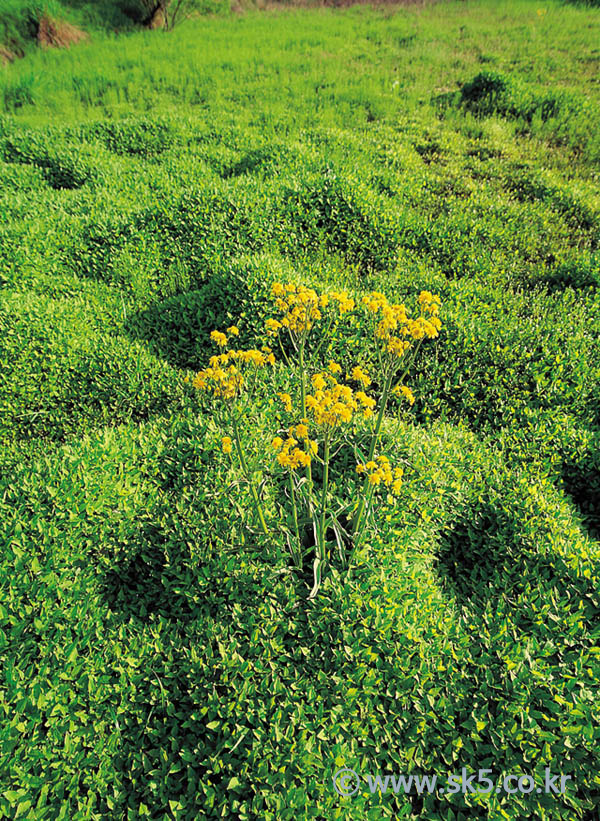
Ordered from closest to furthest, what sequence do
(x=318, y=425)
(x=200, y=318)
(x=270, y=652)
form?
(x=318, y=425)
(x=270, y=652)
(x=200, y=318)

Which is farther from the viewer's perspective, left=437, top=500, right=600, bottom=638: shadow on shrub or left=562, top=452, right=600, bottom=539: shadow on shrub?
left=562, top=452, right=600, bottom=539: shadow on shrub

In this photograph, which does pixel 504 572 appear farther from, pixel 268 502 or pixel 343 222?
pixel 343 222

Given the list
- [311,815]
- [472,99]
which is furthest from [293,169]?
[311,815]

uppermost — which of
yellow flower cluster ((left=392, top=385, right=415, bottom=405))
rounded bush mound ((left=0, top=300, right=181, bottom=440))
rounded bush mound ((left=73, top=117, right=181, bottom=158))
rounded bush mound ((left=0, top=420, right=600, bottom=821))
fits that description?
rounded bush mound ((left=73, top=117, right=181, bottom=158))

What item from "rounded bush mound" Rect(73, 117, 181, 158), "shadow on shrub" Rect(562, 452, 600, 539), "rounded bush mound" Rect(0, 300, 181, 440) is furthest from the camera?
"rounded bush mound" Rect(73, 117, 181, 158)

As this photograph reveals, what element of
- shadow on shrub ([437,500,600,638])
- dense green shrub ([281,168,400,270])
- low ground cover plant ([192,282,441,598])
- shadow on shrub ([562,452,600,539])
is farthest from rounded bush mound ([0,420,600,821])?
dense green shrub ([281,168,400,270])

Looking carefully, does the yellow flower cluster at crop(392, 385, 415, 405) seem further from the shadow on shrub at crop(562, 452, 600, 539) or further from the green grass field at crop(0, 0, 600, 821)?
the shadow on shrub at crop(562, 452, 600, 539)

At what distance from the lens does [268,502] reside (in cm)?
334

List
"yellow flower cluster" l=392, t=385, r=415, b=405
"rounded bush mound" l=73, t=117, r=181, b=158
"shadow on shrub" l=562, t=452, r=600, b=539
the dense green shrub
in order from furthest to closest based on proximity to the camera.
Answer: "rounded bush mound" l=73, t=117, r=181, b=158
the dense green shrub
"shadow on shrub" l=562, t=452, r=600, b=539
"yellow flower cluster" l=392, t=385, r=415, b=405

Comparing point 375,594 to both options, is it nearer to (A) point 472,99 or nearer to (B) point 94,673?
(B) point 94,673

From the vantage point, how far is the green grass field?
2.49 m

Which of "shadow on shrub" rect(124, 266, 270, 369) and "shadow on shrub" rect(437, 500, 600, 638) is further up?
"shadow on shrub" rect(124, 266, 270, 369)

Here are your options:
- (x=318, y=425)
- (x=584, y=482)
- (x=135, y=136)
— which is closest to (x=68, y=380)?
(x=318, y=425)

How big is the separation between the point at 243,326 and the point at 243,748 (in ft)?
12.7
